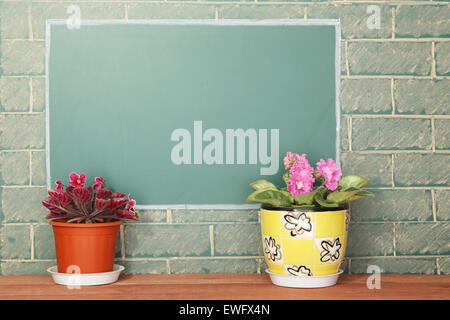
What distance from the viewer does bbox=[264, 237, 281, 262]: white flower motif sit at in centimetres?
156

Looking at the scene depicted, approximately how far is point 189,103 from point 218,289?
26.7 inches

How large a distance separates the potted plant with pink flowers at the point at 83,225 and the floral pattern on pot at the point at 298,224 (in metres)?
0.53

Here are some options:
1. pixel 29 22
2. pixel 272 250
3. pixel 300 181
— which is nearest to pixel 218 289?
pixel 272 250

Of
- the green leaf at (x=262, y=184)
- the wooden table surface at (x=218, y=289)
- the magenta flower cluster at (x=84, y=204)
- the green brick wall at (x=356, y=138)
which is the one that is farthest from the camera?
the green brick wall at (x=356, y=138)

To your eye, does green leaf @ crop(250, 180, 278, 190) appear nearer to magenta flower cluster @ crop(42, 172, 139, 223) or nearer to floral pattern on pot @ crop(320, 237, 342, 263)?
floral pattern on pot @ crop(320, 237, 342, 263)

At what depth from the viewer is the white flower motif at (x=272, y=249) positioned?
5.11 ft

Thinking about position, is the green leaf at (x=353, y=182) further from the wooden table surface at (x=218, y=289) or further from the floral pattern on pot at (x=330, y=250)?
the wooden table surface at (x=218, y=289)

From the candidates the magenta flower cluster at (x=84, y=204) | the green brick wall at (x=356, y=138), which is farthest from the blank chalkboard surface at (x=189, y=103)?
the magenta flower cluster at (x=84, y=204)

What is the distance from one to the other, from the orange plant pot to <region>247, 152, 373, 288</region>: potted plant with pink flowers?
1.70 feet

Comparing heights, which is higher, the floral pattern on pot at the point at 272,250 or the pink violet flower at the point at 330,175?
the pink violet flower at the point at 330,175

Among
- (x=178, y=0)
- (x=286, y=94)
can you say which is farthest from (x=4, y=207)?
→ (x=286, y=94)

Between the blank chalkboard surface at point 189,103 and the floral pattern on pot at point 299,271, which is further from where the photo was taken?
the blank chalkboard surface at point 189,103

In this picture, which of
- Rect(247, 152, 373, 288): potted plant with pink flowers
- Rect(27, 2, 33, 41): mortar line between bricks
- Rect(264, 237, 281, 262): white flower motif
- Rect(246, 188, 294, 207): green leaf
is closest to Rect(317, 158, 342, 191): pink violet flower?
Rect(247, 152, 373, 288): potted plant with pink flowers

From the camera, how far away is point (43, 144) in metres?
1.79
